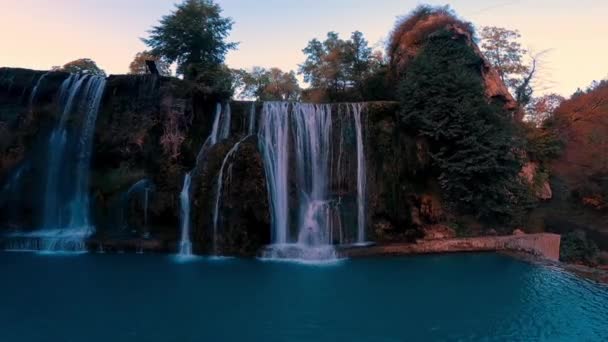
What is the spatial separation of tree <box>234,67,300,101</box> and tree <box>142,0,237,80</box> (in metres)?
15.6

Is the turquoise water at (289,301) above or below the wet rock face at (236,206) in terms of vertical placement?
below

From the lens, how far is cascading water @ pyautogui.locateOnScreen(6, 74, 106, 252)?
45.6ft

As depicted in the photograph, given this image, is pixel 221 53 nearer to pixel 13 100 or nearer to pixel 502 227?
pixel 13 100

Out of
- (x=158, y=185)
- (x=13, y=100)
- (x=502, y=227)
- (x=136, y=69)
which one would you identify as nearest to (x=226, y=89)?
(x=158, y=185)

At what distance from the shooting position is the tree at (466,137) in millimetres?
13523

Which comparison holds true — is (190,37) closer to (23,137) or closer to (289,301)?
(23,137)

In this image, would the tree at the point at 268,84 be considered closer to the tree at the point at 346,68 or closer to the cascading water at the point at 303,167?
the tree at the point at 346,68

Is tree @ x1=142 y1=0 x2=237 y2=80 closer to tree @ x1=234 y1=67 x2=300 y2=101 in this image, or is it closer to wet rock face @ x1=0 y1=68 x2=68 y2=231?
wet rock face @ x1=0 y1=68 x2=68 y2=231

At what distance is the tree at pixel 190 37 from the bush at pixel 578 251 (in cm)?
1561

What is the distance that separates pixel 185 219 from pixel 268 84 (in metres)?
26.7

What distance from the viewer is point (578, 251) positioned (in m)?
14.6

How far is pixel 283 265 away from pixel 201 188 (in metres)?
3.63

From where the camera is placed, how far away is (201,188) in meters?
12.6

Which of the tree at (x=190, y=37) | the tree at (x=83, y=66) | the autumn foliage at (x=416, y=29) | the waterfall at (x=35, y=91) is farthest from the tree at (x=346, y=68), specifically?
the tree at (x=83, y=66)
